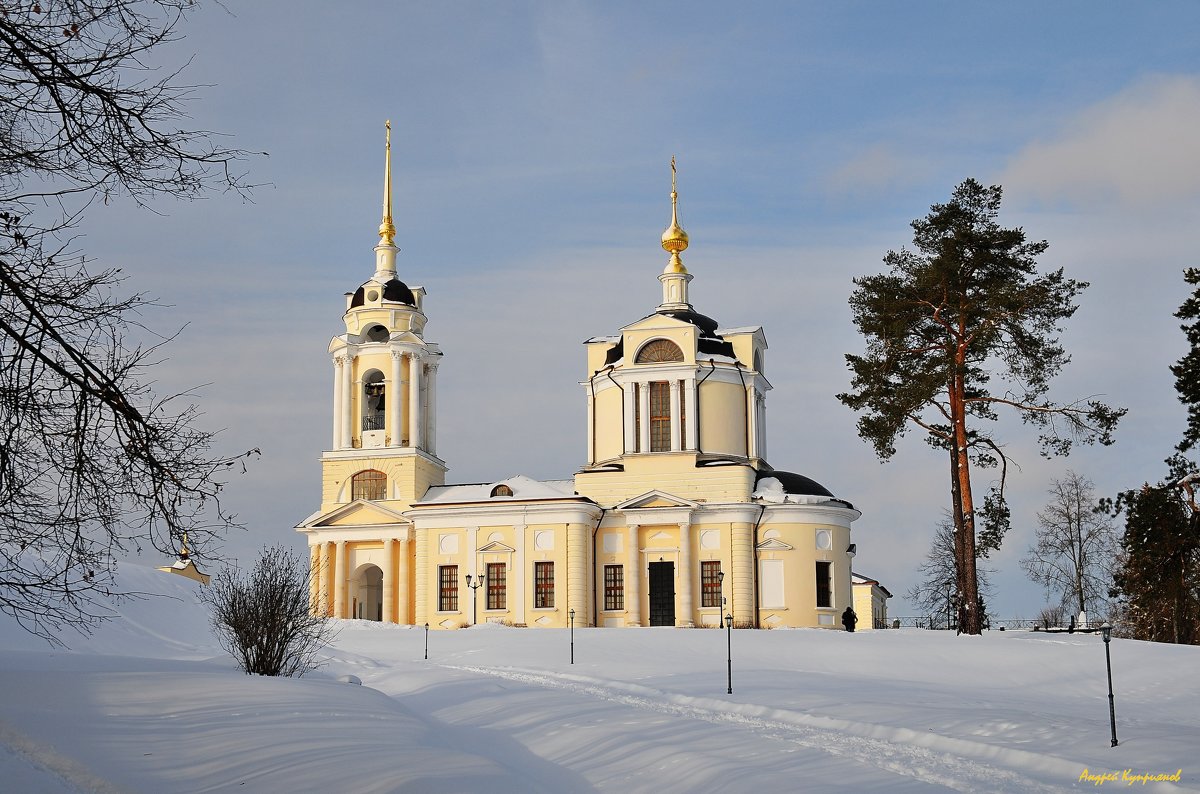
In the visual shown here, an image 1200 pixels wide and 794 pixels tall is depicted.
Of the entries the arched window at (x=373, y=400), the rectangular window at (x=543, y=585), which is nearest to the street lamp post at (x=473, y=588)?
the rectangular window at (x=543, y=585)

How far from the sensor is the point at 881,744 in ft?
55.8

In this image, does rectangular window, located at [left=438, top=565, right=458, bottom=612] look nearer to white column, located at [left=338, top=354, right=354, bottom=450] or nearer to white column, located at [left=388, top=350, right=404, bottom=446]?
white column, located at [left=388, top=350, right=404, bottom=446]

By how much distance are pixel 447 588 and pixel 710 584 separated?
8.97 metres

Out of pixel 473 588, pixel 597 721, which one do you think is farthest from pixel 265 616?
pixel 473 588

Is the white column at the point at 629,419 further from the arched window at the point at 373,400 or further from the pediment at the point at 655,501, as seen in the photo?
the arched window at the point at 373,400

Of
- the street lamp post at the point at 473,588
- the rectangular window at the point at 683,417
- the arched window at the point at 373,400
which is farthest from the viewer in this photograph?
the arched window at the point at 373,400

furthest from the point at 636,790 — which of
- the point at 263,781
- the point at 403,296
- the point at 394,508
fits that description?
the point at 403,296

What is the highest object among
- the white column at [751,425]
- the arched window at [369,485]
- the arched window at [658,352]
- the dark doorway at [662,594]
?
the arched window at [658,352]

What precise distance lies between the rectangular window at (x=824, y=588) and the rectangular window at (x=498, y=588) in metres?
10.5

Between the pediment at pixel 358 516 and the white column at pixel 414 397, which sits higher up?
the white column at pixel 414 397

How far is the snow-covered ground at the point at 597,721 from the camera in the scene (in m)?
11.9

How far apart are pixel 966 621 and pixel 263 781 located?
2913 centimetres

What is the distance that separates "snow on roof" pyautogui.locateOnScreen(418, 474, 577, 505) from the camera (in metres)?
46.5

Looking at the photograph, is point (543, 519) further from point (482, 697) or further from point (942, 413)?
point (482, 697)
